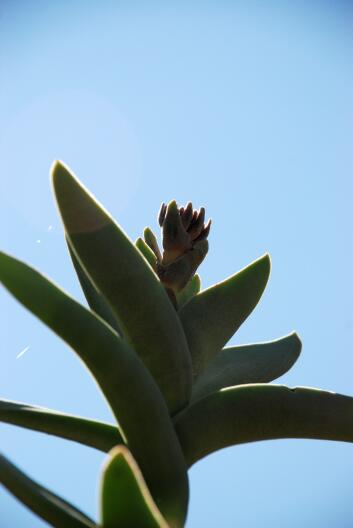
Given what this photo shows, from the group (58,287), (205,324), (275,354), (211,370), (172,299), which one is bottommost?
(275,354)

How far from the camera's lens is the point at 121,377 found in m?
0.97

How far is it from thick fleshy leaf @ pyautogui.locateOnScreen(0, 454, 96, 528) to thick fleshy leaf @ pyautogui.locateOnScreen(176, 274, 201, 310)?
0.72 metres

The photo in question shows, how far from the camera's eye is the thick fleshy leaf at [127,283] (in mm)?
1116

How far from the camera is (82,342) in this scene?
0.94 m

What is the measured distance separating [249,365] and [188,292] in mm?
292

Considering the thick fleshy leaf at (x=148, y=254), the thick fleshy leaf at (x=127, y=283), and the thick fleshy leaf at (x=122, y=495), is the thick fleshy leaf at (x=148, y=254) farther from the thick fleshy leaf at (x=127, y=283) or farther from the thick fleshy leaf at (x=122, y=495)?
the thick fleshy leaf at (x=122, y=495)

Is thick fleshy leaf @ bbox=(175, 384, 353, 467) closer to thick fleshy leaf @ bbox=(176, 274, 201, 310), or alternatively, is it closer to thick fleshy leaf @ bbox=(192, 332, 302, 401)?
thick fleshy leaf @ bbox=(192, 332, 302, 401)

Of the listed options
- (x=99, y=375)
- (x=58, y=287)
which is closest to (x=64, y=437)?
(x=99, y=375)

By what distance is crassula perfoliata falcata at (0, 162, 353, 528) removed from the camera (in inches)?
36.5

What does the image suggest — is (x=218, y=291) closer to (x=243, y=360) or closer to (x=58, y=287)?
(x=243, y=360)

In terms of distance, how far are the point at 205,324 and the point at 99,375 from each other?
474 millimetres

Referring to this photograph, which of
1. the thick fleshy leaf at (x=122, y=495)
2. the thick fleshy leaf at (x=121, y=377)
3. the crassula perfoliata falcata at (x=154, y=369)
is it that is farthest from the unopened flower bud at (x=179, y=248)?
the thick fleshy leaf at (x=122, y=495)

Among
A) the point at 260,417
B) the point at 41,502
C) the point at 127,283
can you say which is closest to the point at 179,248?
the point at 127,283

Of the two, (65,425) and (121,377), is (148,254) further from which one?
(121,377)
